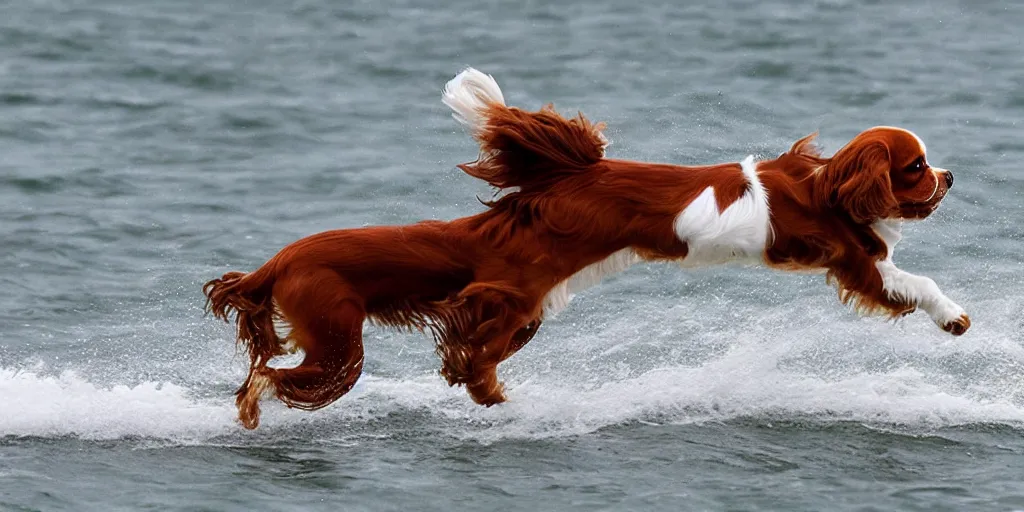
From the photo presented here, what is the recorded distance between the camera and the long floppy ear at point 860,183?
7.04 metres

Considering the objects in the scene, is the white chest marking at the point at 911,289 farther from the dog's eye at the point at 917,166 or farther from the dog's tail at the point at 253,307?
the dog's tail at the point at 253,307

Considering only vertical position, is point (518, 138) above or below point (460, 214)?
above

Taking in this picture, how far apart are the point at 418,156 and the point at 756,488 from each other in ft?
20.8

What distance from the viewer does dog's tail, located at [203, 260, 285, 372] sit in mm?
7477

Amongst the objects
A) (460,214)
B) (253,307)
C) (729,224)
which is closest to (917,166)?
(729,224)

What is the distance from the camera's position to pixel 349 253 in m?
7.33

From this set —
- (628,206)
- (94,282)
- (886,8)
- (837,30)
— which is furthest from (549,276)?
(886,8)

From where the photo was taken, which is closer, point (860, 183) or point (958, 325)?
point (860, 183)

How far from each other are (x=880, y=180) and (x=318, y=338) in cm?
258

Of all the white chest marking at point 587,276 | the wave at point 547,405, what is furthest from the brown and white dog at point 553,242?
the wave at point 547,405

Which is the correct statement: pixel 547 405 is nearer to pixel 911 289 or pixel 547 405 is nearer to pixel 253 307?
pixel 253 307

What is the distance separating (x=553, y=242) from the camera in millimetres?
7332

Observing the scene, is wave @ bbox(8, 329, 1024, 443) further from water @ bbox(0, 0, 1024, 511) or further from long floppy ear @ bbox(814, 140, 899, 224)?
long floppy ear @ bbox(814, 140, 899, 224)

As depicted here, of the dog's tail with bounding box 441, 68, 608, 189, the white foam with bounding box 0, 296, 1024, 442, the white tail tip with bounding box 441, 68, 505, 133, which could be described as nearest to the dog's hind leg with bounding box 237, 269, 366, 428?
the white foam with bounding box 0, 296, 1024, 442
